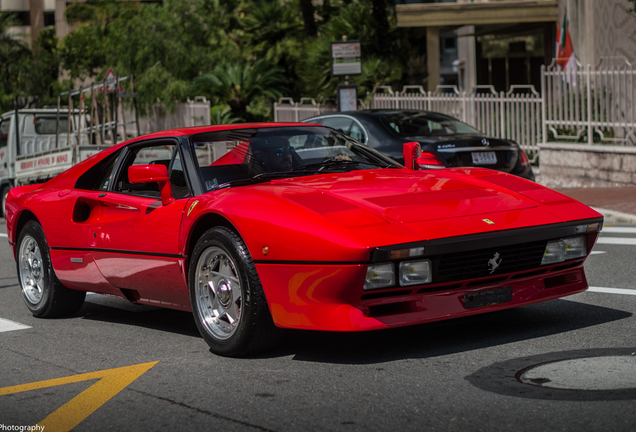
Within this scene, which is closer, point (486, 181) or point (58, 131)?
point (486, 181)

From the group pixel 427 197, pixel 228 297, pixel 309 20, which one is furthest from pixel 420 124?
pixel 309 20

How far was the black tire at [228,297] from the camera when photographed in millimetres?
4773

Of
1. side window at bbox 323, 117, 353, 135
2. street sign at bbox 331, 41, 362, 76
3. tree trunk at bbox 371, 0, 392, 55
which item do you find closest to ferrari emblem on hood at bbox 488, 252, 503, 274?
side window at bbox 323, 117, 353, 135

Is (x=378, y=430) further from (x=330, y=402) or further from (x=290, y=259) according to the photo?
(x=290, y=259)

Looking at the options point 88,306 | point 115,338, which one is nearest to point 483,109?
point 88,306

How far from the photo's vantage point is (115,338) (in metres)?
5.88

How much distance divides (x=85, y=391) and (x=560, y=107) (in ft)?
42.8

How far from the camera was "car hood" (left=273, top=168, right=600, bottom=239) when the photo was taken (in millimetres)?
4598

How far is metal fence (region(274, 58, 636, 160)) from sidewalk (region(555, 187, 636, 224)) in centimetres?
100

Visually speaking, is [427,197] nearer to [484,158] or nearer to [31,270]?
[31,270]

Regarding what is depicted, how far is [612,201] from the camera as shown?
12.9 metres

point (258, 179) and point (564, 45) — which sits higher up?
point (564, 45)

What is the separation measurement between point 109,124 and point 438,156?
9.71 m

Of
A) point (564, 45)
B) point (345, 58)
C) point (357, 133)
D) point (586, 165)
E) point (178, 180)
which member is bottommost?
point (586, 165)
